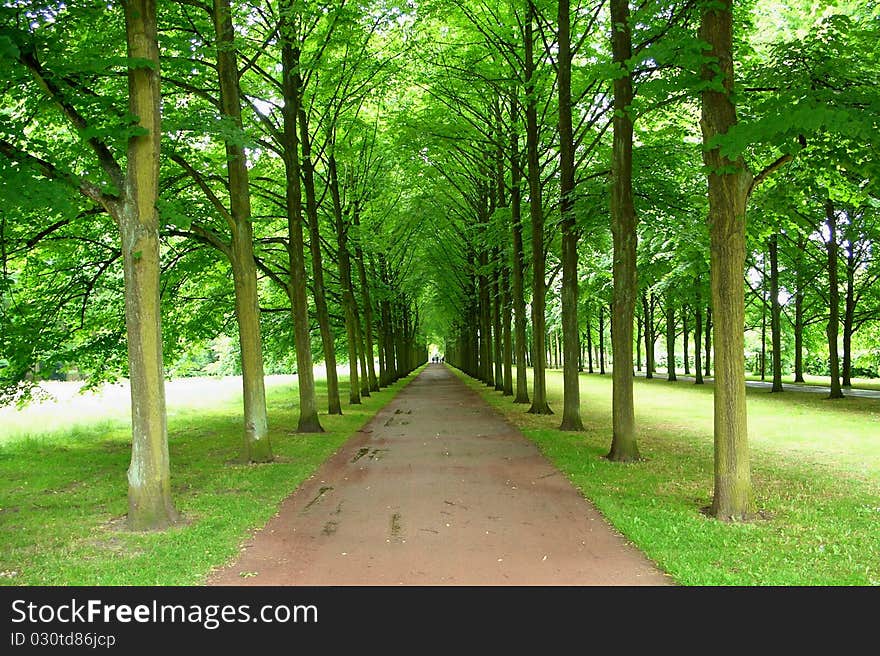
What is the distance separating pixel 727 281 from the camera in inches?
287

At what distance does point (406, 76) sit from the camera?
1973cm

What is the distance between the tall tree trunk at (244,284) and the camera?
1157 centimetres

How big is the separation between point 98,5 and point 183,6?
428 centimetres

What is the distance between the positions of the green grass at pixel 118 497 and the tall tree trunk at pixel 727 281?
5543 mm

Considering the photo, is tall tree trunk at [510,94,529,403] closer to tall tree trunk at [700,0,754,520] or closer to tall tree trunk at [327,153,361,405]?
tall tree trunk at [327,153,361,405]

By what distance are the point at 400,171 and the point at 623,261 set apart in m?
20.3

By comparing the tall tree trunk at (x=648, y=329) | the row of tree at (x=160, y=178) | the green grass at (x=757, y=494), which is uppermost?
the row of tree at (x=160, y=178)

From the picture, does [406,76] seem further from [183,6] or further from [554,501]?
[554,501]

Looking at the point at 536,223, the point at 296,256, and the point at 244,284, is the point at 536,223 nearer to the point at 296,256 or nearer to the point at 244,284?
the point at 296,256

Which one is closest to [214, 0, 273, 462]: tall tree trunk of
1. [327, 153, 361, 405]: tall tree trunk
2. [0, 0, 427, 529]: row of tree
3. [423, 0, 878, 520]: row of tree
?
[0, 0, 427, 529]: row of tree

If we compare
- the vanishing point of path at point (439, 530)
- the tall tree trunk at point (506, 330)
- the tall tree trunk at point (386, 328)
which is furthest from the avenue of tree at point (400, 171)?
the tall tree trunk at point (386, 328)

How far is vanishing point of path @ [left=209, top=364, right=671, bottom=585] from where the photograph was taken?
5.42 m

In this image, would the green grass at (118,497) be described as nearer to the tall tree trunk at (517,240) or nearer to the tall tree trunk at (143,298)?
the tall tree trunk at (143,298)

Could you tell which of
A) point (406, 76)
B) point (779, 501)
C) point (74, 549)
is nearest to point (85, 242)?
point (74, 549)
